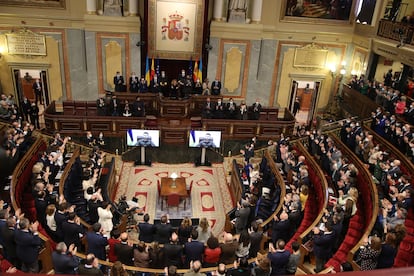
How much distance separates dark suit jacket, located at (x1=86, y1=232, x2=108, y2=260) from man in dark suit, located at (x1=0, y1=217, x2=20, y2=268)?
1174mm

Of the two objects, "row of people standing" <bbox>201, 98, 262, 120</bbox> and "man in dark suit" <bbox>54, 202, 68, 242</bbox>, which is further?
"row of people standing" <bbox>201, 98, 262, 120</bbox>

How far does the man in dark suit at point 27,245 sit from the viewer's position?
6008 millimetres

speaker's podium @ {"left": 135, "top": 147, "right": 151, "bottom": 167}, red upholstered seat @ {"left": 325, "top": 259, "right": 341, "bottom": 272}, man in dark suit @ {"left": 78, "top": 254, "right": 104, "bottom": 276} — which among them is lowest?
speaker's podium @ {"left": 135, "top": 147, "right": 151, "bottom": 167}

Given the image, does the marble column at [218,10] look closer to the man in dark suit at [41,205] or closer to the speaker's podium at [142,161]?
the speaker's podium at [142,161]

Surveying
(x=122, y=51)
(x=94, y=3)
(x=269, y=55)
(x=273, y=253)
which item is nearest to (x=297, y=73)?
(x=269, y=55)

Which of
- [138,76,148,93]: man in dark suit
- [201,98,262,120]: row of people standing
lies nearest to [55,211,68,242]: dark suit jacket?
[201,98,262,120]: row of people standing

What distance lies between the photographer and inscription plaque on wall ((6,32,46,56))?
15936 millimetres

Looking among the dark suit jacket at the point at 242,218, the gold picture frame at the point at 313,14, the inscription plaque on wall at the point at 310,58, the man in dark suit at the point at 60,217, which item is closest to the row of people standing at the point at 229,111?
the inscription plaque on wall at the point at 310,58

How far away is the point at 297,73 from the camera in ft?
59.1

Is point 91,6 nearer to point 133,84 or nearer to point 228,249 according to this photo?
point 133,84

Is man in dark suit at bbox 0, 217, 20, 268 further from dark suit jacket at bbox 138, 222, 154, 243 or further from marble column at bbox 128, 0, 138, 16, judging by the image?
marble column at bbox 128, 0, 138, 16

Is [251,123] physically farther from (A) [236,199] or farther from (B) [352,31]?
(B) [352,31]

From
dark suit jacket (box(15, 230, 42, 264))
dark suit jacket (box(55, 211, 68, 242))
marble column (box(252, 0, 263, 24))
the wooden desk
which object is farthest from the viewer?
marble column (box(252, 0, 263, 24))

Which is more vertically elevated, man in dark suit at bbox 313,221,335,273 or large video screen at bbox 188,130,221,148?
man in dark suit at bbox 313,221,335,273
